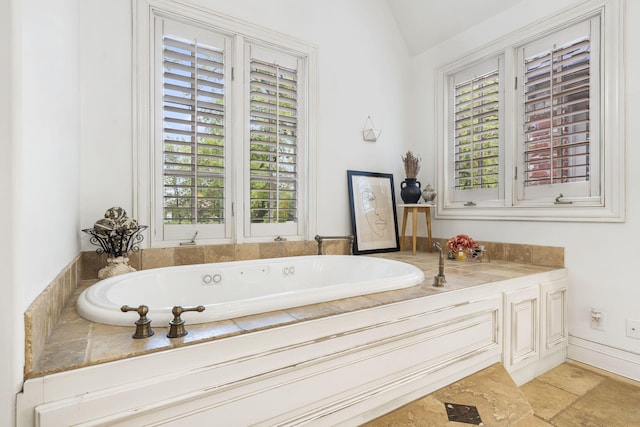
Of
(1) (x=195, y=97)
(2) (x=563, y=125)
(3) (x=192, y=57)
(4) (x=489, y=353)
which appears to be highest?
(3) (x=192, y=57)

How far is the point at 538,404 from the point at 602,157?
1561 mm

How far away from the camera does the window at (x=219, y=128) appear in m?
2.01

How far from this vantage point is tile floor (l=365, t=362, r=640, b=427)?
4.27ft

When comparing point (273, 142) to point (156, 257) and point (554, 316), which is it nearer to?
point (156, 257)

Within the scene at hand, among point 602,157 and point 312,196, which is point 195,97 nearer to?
point 312,196

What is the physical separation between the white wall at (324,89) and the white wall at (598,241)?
0.91 meters

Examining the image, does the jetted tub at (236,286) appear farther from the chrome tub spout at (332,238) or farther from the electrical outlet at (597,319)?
the electrical outlet at (597,319)

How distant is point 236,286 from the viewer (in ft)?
6.62

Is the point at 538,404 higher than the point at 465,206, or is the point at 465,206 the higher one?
the point at 465,206

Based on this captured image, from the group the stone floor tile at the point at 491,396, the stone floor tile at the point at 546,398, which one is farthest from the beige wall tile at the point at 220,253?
the stone floor tile at the point at 546,398

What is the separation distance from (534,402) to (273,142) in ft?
7.53

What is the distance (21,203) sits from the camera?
785 millimetres

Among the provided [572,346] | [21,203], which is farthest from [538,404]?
[21,203]

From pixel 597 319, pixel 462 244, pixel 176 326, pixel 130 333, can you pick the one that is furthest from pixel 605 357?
pixel 130 333
